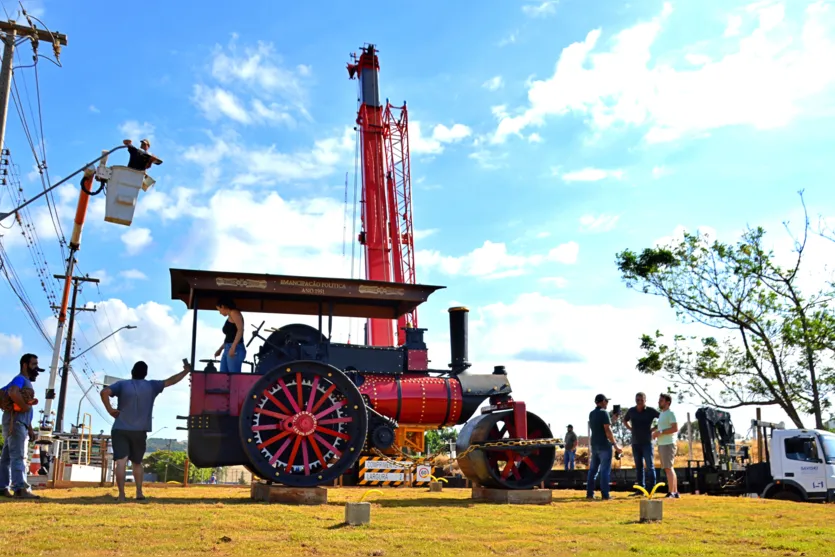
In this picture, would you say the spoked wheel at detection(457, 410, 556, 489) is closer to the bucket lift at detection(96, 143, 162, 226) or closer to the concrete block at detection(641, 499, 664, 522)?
the concrete block at detection(641, 499, 664, 522)

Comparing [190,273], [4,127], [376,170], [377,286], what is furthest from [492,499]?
[376,170]

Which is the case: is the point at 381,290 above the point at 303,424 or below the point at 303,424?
above

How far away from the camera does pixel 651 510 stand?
7793 millimetres

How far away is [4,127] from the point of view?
1169 cm

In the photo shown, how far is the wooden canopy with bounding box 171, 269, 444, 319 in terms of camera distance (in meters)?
10.1

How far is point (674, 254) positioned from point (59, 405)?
26.4m

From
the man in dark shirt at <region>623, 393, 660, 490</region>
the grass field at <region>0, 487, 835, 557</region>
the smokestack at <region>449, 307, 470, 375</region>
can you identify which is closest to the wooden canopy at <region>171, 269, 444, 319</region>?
the smokestack at <region>449, 307, 470, 375</region>

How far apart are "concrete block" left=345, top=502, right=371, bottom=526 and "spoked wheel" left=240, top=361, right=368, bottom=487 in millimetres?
2741

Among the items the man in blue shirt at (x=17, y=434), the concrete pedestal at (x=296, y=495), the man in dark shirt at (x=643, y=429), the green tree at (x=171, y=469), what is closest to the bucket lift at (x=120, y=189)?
the man in blue shirt at (x=17, y=434)

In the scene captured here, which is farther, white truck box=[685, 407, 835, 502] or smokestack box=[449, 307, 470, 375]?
white truck box=[685, 407, 835, 502]

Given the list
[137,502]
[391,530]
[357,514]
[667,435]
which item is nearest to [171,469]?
[667,435]

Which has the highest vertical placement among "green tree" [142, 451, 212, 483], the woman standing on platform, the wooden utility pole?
the wooden utility pole

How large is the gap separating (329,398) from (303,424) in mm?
477

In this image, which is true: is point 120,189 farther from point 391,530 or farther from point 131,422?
point 391,530
